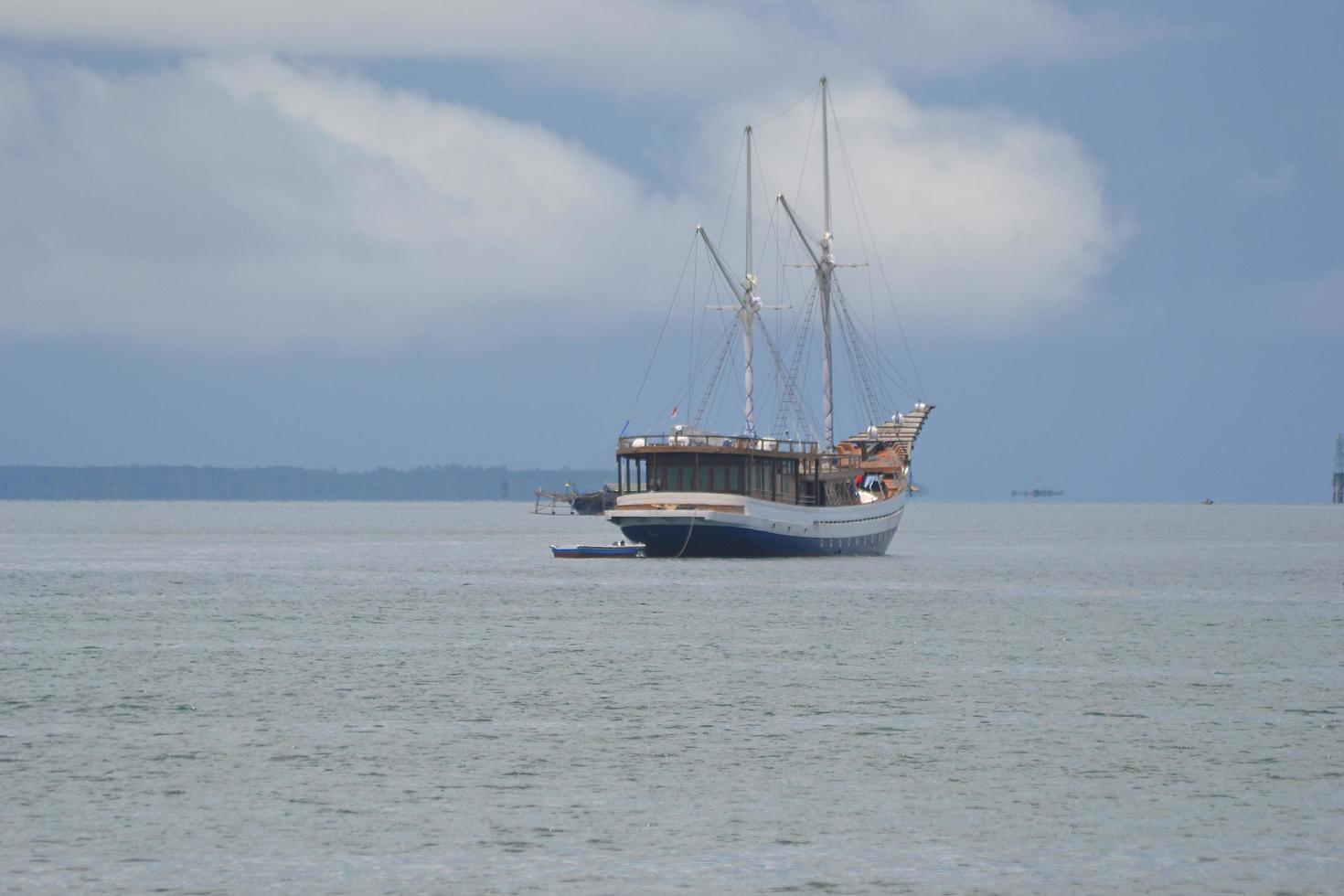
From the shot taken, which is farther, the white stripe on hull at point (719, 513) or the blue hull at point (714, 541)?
the blue hull at point (714, 541)

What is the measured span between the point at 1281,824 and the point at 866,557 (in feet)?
325

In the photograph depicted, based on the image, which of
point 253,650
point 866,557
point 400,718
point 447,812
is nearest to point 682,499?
point 866,557

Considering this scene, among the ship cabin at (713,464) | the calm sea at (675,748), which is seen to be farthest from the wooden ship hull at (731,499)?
the calm sea at (675,748)

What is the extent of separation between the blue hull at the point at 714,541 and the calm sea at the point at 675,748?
22.9 m

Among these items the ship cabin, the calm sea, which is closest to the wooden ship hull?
the ship cabin

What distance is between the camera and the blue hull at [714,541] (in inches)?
4183

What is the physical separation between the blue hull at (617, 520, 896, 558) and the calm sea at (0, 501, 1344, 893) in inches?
902

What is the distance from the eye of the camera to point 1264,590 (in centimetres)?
9719

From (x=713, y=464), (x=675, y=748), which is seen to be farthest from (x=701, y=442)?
(x=675, y=748)

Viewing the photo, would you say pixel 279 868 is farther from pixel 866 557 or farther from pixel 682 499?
pixel 866 557

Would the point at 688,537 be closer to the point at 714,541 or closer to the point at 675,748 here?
the point at 714,541

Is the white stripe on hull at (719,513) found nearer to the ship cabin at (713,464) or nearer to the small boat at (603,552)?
the ship cabin at (713,464)

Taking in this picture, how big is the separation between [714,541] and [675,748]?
6920 cm

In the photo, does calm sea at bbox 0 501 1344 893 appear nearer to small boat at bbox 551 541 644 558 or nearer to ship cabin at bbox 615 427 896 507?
ship cabin at bbox 615 427 896 507
